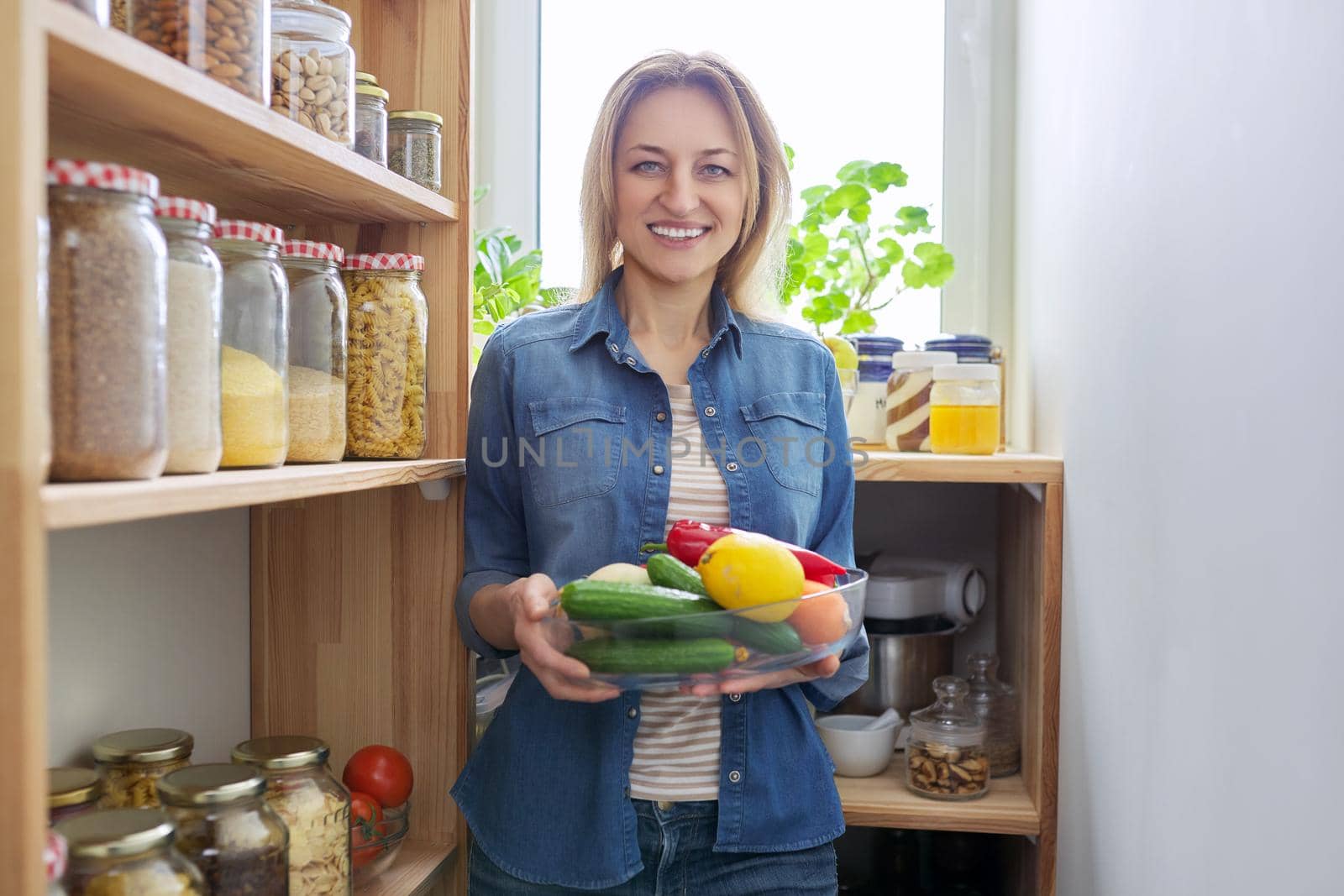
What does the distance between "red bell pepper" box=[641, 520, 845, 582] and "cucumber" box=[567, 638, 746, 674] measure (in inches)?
4.5

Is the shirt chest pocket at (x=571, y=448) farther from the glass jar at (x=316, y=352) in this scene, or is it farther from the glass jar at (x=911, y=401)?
the glass jar at (x=911, y=401)

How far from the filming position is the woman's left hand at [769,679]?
0.92 m

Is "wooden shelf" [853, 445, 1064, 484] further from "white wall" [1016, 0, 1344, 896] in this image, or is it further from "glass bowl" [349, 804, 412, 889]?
"glass bowl" [349, 804, 412, 889]

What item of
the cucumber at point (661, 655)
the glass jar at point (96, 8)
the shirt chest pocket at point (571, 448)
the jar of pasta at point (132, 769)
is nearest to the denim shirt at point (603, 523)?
the shirt chest pocket at point (571, 448)

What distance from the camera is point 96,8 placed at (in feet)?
2.08

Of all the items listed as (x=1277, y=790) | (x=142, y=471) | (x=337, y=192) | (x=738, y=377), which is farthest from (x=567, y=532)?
(x=1277, y=790)

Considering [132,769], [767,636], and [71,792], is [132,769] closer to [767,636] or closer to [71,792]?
[71,792]

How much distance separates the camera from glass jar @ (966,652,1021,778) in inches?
61.1

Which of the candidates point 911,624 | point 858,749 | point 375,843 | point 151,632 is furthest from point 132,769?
point 911,624

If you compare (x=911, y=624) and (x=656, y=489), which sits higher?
(x=656, y=489)

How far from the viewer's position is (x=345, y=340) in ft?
3.33

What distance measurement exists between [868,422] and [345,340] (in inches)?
34.9

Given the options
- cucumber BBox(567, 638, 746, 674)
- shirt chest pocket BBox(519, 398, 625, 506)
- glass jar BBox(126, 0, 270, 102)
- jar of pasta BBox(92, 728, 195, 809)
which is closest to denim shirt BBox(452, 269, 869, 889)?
shirt chest pocket BBox(519, 398, 625, 506)

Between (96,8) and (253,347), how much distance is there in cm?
28
